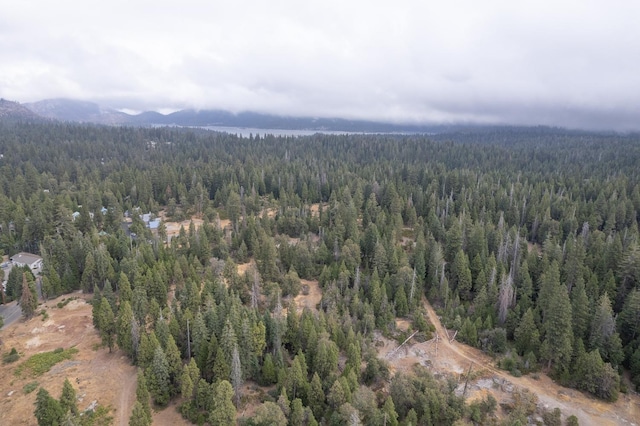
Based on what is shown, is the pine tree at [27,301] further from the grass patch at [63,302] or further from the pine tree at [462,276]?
the pine tree at [462,276]

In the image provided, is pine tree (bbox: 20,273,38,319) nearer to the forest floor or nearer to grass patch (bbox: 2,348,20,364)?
grass patch (bbox: 2,348,20,364)

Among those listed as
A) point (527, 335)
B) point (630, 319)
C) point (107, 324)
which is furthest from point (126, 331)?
point (630, 319)

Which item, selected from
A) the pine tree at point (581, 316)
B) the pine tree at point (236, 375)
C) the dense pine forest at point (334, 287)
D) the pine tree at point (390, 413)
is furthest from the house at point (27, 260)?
the pine tree at point (581, 316)

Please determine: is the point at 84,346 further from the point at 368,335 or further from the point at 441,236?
the point at 441,236

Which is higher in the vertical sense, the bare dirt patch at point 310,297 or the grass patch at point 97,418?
the grass patch at point 97,418

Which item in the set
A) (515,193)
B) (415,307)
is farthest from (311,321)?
(515,193)

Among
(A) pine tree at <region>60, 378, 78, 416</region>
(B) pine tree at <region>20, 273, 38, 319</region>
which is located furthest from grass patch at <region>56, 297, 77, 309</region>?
(A) pine tree at <region>60, 378, 78, 416</region>
